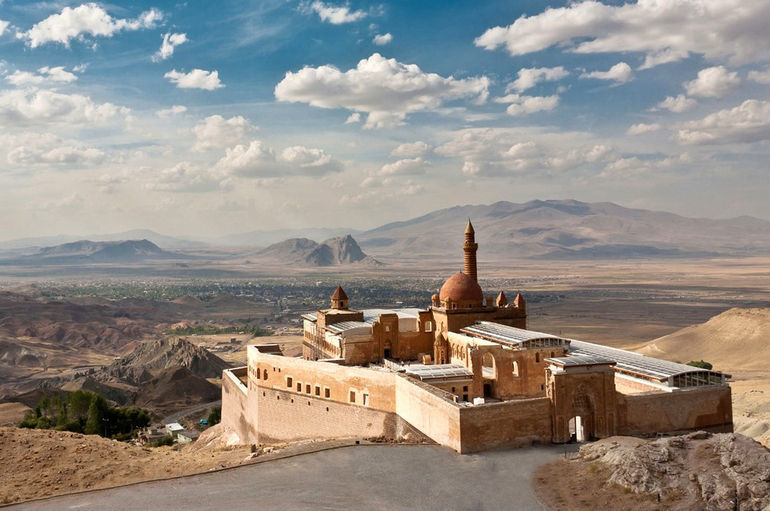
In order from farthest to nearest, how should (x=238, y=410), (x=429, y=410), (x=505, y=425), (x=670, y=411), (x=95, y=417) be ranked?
(x=95, y=417)
(x=238, y=410)
(x=670, y=411)
(x=429, y=410)
(x=505, y=425)

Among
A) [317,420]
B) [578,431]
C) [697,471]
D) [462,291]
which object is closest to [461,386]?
[578,431]

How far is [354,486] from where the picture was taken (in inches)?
1129

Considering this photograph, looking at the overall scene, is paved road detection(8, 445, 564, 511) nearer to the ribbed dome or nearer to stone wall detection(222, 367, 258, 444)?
stone wall detection(222, 367, 258, 444)

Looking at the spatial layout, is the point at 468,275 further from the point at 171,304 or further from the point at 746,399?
the point at 171,304

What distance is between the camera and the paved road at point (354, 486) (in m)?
26.9

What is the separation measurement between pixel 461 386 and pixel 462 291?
13.1m

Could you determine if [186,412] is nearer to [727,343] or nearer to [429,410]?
[429,410]

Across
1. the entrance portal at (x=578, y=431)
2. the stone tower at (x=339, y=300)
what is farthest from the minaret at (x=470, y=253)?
the entrance portal at (x=578, y=431)

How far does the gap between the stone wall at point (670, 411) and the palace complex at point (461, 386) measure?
54mm

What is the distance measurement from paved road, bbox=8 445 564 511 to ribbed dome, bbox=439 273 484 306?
20.2 metres

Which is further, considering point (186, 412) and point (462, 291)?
point (186, 412)

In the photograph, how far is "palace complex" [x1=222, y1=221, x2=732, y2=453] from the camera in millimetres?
34500

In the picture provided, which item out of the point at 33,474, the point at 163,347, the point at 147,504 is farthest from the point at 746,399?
the point at 163,347

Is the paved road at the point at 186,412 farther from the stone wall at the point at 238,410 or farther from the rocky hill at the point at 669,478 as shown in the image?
the rocky hill at the point at 669,478
